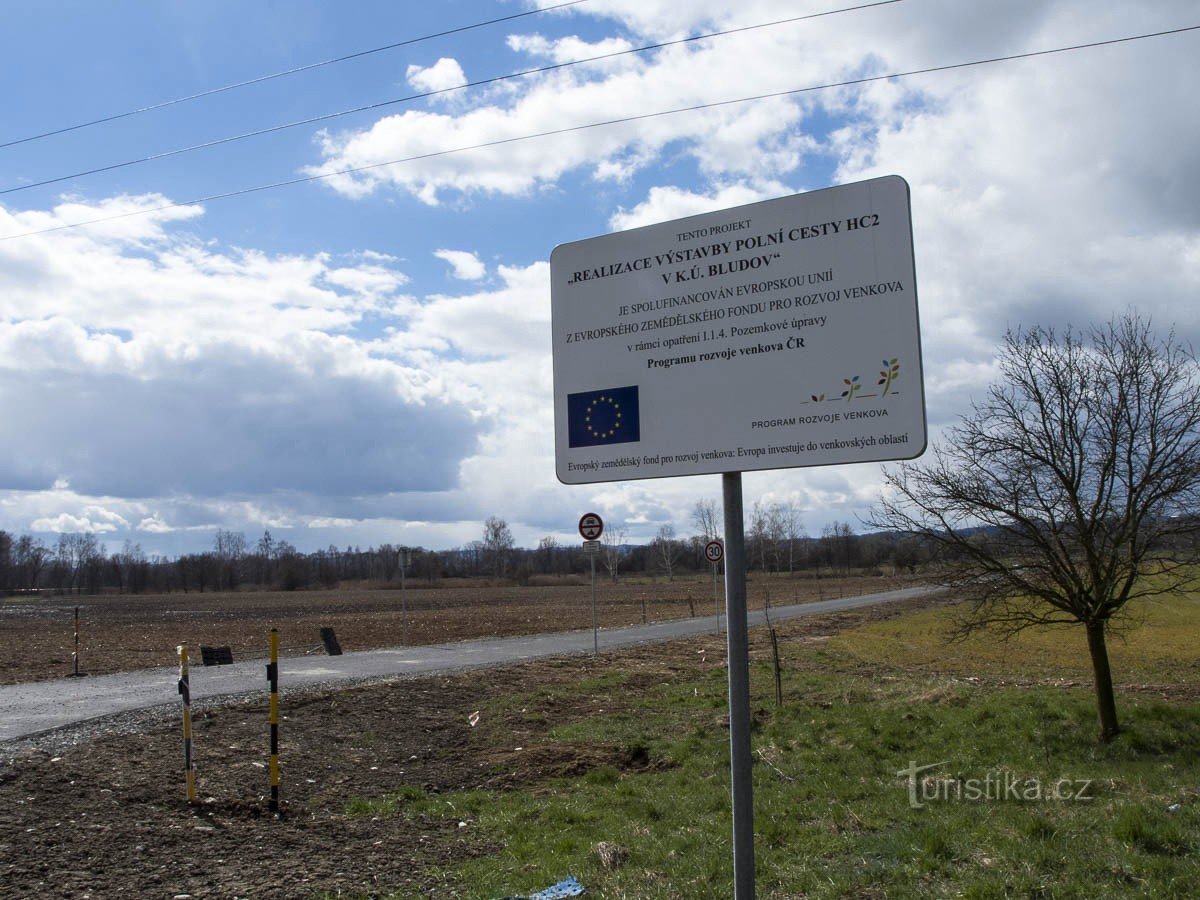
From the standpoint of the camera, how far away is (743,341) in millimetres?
3094

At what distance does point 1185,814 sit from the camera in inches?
252

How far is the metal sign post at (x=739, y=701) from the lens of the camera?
9.61ft

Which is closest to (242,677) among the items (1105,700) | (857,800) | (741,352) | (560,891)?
(857,800)

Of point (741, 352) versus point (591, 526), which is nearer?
point (741, 352)

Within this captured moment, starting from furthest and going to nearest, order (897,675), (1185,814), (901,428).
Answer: (897,675) < (1185,814) < (901,428)

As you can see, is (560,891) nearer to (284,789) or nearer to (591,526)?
(284,789)

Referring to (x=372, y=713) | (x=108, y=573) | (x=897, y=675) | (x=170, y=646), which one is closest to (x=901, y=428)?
(x=372, y=713)

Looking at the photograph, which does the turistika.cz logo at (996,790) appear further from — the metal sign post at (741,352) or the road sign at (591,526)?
the road sign at (591,526)

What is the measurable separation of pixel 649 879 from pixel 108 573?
178875mm

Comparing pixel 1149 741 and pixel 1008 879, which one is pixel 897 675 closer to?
pixel 1149 741

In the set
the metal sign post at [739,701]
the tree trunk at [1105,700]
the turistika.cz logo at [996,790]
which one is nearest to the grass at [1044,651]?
the tree trunk at [1105,700]

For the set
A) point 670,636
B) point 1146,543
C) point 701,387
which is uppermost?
point 701,387

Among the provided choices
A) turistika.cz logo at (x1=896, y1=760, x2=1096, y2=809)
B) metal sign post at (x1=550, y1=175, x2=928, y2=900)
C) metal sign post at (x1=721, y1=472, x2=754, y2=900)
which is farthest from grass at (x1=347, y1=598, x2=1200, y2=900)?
metal sign post at (x1=550, y1=175, x2=928, y2=900)

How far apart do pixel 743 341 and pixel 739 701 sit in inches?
49.0
